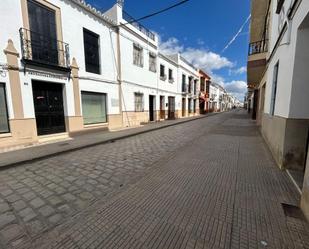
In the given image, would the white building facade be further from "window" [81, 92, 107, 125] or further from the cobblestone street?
the cobblestone street

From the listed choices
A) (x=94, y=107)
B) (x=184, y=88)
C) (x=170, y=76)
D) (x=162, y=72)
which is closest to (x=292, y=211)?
(x=94, y=107)

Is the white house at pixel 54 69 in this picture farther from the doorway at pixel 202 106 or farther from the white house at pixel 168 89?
the doorway at pixel 202 106

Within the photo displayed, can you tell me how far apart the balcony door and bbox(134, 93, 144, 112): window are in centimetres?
656

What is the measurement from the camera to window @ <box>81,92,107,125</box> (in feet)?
31.0

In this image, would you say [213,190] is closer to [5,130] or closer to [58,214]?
[58,214]

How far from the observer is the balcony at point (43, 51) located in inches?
261

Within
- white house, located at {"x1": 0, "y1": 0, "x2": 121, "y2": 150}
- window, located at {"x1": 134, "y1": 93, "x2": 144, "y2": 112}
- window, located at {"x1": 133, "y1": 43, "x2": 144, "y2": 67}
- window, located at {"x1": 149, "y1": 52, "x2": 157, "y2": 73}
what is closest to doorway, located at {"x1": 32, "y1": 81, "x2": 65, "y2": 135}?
white house, located at {"x1": 0, "y1": 0, "x2": 121, "y2": 150}

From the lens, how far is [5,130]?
6.42 m

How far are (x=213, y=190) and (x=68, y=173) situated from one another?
343 centimetres

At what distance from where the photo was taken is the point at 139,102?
45.6 ft

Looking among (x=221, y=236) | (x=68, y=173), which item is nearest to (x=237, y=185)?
(x=221, y=236)

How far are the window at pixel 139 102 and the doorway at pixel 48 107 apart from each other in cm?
605

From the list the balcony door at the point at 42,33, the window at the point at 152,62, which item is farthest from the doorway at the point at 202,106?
the balcony door at the point at 42,33

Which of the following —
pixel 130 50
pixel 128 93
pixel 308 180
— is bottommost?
pixel 308 180
